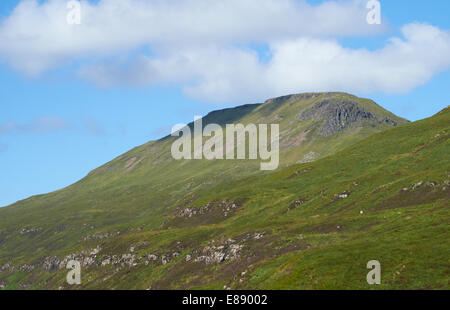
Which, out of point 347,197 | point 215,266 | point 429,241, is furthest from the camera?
point 347,197

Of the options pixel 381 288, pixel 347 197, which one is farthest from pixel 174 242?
pixel 381 288

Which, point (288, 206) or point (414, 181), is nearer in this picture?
point (414, 181)

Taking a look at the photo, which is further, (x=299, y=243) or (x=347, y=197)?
(x=347, y=197)

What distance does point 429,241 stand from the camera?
87312 millimetres

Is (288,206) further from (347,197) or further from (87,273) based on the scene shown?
(87,273)

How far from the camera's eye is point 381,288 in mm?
72938
